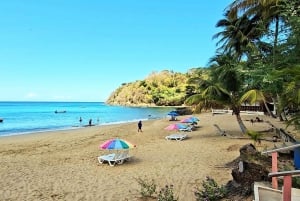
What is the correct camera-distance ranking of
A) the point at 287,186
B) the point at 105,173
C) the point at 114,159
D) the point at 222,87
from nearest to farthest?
the point at 287,186 → the point at 105,173 → the point at 114,159 → the point at 222,87

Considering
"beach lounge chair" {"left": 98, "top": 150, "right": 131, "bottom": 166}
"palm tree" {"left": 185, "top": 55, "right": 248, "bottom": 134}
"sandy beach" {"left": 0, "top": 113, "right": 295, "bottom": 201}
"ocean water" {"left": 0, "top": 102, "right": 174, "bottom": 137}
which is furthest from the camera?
"ocean water" {"left": 0, "top": 102, "right": 174, "bottom": 137}

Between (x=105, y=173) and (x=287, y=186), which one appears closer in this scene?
(x=287, y=186)

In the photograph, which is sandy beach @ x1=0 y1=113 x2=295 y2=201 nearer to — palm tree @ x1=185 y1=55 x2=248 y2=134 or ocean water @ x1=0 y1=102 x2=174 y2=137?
palm tree @ x1=185 y1=55 x2=248 y2=134

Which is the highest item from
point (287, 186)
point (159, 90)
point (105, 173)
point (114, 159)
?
point (159, 90)

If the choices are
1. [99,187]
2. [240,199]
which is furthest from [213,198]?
[99,187]

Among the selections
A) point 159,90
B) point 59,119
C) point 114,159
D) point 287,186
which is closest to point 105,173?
point 114,159

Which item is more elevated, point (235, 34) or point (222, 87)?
point (235, 34)

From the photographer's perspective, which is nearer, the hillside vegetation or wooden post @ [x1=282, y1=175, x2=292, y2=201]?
wooden post @ [x1=282, y1=175, x2=292, y2=201]

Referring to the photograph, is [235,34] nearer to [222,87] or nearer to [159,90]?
[222,87]

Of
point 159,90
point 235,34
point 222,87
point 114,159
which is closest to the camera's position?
point 114,159

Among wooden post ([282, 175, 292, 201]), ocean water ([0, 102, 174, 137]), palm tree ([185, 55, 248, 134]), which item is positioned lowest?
ocean water ([0, 102, 174, 137])

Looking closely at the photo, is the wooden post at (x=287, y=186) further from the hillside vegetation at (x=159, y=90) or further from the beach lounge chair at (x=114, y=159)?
the hillside vegetation at (x=159, y=90)

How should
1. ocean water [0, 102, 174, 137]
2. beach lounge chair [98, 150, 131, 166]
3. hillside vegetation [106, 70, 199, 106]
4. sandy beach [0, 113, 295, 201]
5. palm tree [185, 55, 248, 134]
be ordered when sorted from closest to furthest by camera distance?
sandy beach [0, 113, 295, 201] → beach lounge chair [98, 150, 131, 166] → palm tree [185, 55, 248, 134] → ocean water [0, 102, 174, 137] → hillside vegetation [106, 70, 199, 106]

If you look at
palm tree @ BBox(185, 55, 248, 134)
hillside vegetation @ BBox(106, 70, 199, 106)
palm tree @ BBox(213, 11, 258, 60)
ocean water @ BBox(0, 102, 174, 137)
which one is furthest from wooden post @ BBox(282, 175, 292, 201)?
hillside vegetation @ BBox(106, 70, 199, 106)
